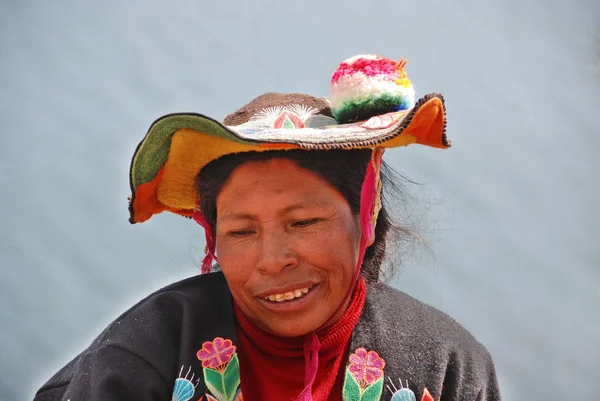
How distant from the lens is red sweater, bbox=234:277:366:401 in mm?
1872

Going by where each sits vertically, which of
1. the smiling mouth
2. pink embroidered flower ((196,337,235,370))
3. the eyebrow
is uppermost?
the eyebrow

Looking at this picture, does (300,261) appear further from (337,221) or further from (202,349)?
(202,349)

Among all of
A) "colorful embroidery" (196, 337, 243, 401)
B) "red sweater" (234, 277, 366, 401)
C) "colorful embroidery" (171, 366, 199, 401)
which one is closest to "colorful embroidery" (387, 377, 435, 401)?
"red sweater" (234, 277, 366, 401)

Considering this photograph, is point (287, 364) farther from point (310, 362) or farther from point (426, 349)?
point (426, 349)

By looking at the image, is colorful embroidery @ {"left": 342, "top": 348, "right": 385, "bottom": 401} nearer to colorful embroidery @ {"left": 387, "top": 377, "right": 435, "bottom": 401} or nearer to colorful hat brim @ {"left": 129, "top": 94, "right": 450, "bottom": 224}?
colorful embroidery @ {"left": 387, "top": 377, "right": 435, "bottom": 401}

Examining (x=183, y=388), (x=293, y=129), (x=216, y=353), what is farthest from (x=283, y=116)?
(x=183, y=388)

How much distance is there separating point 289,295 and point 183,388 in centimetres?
34

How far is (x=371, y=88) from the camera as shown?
1895mm

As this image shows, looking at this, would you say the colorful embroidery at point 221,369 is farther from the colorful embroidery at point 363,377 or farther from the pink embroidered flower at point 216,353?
the colorful embroidery at point 363,377

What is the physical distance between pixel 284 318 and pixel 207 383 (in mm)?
246

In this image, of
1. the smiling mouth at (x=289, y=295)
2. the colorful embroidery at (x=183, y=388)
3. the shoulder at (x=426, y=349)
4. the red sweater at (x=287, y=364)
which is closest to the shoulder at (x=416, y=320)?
the shoulder at (x=426, y=349)

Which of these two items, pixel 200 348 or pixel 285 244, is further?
pixel 200 348

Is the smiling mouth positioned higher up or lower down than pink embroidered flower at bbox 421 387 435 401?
higher up

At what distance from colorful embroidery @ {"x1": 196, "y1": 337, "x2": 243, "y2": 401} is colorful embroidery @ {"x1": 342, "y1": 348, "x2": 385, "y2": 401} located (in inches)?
10.6
